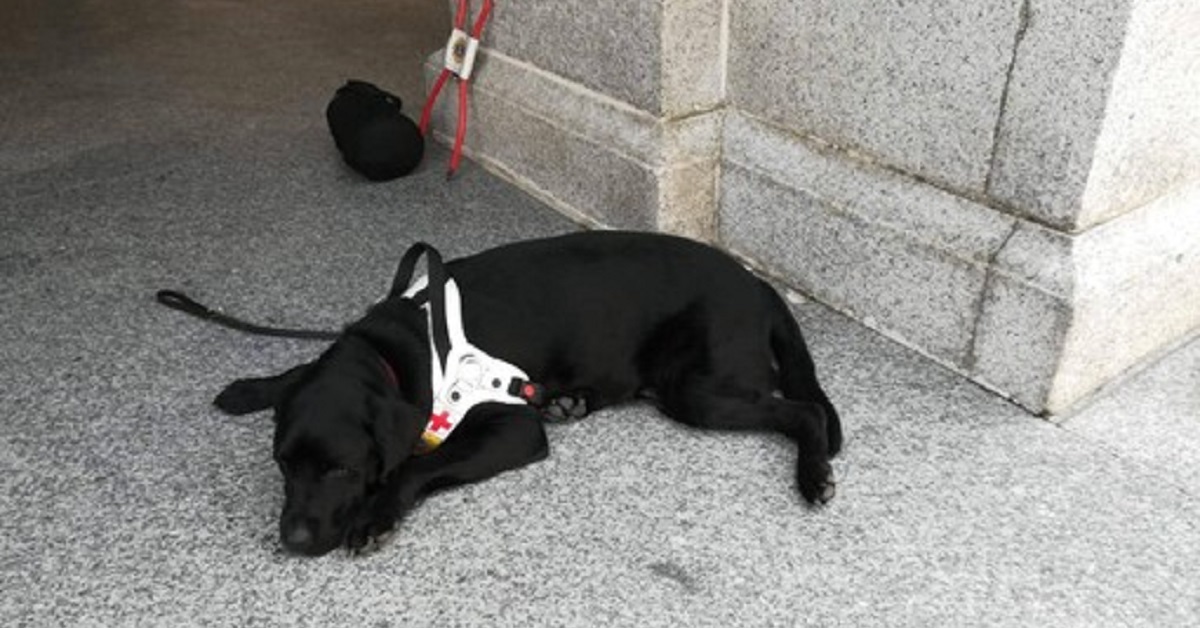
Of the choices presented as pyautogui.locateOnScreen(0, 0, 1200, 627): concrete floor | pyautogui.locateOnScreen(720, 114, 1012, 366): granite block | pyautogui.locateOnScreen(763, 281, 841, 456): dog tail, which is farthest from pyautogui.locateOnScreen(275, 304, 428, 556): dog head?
pyautogui.locateOnScreen(720, 114, 1012, 366): granite block

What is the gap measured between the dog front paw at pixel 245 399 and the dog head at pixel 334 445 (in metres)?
0.50

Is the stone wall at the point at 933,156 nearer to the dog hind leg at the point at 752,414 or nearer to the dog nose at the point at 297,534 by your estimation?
the dog hind leg at the point at 752,414

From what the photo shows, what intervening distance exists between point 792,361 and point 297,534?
1.13 metres

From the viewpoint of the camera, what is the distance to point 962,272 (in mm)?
2375

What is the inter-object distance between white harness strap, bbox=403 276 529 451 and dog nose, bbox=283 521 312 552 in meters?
0.34

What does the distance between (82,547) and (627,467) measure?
1099 millimetres

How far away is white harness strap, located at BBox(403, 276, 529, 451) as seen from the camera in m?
→ 2.08

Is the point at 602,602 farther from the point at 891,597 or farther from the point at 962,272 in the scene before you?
the point at 962,272

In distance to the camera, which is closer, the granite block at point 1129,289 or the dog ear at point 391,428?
the dog ear at point 391,428

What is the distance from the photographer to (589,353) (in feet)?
7.31

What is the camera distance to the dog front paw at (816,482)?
6.72 feet

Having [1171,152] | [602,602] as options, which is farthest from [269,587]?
[1171,152]

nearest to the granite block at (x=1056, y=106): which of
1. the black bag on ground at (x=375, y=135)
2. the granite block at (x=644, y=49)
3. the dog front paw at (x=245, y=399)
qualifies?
the granite block at (x=644, y=49)

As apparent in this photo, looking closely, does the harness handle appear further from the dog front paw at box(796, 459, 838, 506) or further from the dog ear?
the dog front paw at box(796, 459, 838, 506)
